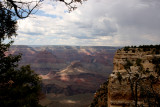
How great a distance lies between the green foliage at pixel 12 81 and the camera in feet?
22.3

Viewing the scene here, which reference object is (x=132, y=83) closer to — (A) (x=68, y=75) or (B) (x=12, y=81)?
(B) (x=12, y=81)

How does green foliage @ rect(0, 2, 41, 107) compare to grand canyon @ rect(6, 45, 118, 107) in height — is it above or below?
above

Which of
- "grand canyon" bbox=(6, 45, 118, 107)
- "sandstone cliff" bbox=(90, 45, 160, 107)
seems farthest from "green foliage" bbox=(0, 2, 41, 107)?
"grand canyon" bbox=(6, 45, 118, 107)

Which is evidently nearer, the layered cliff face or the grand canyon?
the layered cliff face

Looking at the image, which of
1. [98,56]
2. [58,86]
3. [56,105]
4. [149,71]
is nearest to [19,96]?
[149,71]

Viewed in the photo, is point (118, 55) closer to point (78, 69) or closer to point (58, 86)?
point (58, 86)

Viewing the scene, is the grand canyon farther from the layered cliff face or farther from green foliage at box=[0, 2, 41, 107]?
the layered cliff face

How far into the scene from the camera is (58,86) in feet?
252

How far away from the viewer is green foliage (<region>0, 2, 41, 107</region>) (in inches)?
268

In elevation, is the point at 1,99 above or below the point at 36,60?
above

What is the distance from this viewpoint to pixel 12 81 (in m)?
8.38

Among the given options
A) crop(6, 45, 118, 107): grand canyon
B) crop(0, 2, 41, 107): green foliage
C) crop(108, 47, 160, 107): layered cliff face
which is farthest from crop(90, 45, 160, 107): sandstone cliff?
crop(6, 45, 118, 107): grand canyon

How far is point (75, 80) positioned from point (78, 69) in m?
26.8

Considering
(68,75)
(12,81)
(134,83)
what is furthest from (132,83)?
(68,75)
